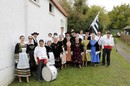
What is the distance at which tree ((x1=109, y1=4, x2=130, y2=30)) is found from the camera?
240 ft

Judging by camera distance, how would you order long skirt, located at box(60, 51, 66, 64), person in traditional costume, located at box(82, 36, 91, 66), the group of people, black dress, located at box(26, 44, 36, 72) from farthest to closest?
1. person in traditional costume, located at box(82, 36, 91, 66)
2. long skirt, located at box(60, 51, 66, 64)
3. black dress, located at box(26, 44, 36, 72)
4. the group of people

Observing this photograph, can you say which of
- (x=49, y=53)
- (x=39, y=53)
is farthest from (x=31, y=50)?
(x=49, y=53)

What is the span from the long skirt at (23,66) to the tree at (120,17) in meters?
66.2

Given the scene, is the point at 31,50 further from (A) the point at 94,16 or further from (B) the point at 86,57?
(A) the point at 94,16

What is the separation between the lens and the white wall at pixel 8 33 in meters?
7.64

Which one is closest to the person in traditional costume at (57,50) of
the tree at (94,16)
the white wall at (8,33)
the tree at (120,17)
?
the white wall at (8,33)

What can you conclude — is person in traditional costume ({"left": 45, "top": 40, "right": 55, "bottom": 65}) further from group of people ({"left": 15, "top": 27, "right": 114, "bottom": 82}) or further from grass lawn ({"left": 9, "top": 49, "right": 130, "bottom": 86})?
grass lawn ({"left": 9, "top": 49, "right": 130, "bottom": 86})

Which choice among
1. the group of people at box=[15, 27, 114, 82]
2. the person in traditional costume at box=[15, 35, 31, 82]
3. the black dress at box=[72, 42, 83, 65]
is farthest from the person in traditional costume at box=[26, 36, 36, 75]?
the black dress at box=[72, 42, 83, 65]

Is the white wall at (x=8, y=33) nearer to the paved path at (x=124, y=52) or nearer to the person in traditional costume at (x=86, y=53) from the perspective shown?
the person in traditional costume at (x=86, y=53)

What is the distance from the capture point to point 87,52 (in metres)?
12.2

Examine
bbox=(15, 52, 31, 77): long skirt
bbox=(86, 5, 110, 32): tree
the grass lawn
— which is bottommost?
the grass lawn

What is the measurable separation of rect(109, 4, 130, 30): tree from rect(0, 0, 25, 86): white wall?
65766mm

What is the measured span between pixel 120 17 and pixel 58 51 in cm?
6553

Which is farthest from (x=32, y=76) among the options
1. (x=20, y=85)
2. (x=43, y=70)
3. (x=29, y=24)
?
(x=29, y=24)
